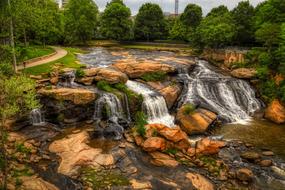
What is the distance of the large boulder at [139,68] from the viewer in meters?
32.2

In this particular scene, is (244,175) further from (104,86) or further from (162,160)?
(104,86)

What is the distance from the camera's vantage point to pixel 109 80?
28562 millimetres

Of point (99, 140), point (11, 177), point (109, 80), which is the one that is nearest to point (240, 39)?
point (109, 80)

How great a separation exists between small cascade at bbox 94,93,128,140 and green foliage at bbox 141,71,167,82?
603 cm

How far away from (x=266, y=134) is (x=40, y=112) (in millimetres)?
20353

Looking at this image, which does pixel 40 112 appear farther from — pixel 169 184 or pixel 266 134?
pixel 266 134

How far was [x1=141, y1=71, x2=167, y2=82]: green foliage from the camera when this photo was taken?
105 ft

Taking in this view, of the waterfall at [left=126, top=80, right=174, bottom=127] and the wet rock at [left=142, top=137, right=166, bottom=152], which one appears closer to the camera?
the wet rock at [left=142, top=137, right=166, bottom=152]

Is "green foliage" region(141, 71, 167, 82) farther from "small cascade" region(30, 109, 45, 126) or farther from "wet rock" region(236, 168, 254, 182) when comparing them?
"wet rock" region(236, 168, 254, 182)

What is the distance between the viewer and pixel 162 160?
1955cm

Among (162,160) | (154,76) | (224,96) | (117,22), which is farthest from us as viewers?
(117,22)

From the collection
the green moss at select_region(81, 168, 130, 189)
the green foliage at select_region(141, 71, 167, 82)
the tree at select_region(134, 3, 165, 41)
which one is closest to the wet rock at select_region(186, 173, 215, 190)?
the green moss at select_region(81, 168, 130, 189)

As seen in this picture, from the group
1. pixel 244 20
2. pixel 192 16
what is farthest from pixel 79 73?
pixel 192 16

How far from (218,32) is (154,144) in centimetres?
3310
